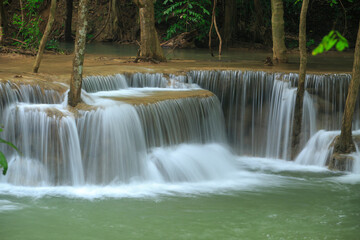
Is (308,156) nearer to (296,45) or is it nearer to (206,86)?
(206,86)

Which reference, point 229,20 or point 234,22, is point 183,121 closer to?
point 229,20

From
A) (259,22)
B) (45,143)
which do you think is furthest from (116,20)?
(45,143)

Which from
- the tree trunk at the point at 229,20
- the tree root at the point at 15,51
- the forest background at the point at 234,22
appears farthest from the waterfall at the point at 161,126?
the tree trunk at the point at 229,20

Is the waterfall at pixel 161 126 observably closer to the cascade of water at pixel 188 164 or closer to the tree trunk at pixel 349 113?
the cascade of water at pixel 188 164

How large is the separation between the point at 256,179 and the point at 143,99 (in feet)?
7.65

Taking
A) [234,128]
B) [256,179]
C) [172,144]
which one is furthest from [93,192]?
[234,128]

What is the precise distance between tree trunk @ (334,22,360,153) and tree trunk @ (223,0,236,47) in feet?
35.6

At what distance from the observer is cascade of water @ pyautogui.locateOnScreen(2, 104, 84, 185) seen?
8.74m

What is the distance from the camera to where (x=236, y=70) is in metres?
12.1

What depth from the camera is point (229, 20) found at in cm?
2114

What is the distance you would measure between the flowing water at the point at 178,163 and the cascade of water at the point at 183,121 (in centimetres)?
2

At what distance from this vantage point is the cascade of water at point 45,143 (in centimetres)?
874

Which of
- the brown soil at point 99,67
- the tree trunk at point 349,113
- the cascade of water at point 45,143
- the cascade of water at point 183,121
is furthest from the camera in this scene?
the brown soil at point 99,67

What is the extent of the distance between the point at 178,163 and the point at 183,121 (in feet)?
3.51
